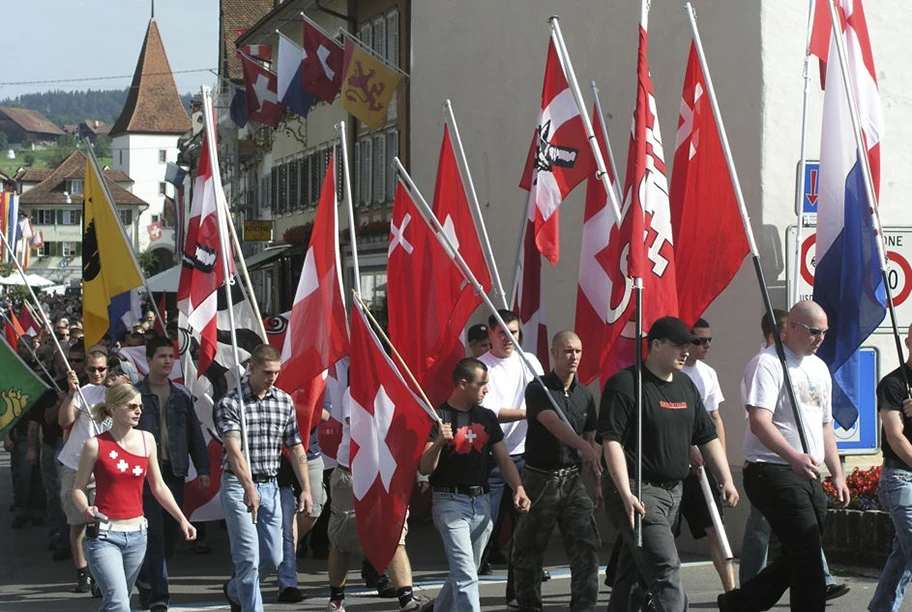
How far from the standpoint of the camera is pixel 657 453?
7879mm

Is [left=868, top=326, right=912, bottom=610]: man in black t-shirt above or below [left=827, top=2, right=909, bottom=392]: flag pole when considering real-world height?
below

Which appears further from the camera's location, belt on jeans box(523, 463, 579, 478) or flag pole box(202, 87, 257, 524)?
flag pole box(202, 87, 257, 524)

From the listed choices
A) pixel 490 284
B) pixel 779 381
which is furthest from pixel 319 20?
pixel 779 381

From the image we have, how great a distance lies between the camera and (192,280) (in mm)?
11000

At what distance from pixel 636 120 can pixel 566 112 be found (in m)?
2.22

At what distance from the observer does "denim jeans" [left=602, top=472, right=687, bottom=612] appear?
7.68 meters

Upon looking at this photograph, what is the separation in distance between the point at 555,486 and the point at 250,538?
1.85 metres

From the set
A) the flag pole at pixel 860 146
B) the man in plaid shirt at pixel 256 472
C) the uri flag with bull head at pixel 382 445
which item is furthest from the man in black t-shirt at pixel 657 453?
the man in plaid shirt at pixel 256 472

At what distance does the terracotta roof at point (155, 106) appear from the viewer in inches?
5172

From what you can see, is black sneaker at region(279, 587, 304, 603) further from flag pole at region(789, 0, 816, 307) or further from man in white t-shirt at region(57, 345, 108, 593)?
flag pole at region(789, 0, 816, 307)

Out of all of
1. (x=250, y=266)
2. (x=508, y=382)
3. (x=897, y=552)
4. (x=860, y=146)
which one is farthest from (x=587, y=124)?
(x=250, y=266)

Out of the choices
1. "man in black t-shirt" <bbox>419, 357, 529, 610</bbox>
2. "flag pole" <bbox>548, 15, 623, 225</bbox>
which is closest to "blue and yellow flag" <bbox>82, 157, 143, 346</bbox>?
"flag pole" <bbox>548, 15, 623, 225</bbox>

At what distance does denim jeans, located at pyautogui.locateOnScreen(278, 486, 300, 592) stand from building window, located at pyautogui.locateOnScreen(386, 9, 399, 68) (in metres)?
14.5

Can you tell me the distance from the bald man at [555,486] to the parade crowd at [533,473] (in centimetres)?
1
